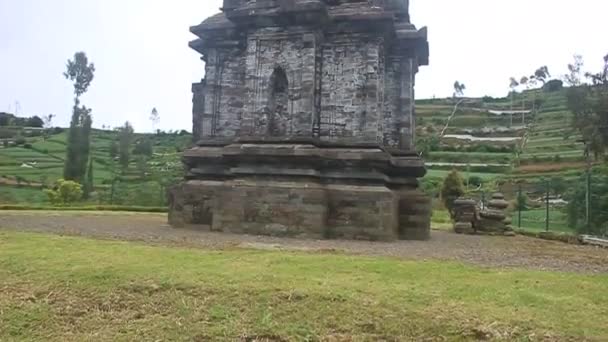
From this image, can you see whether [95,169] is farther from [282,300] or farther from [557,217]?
[282,300]

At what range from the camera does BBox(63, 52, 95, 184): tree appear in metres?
46.8

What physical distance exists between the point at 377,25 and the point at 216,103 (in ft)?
16.2

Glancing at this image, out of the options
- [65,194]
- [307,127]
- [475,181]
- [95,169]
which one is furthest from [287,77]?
[95,169]

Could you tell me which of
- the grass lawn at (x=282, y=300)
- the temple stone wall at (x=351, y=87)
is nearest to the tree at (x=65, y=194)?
the temple stone wall at (x=351, y=87)

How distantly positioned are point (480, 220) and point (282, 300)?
487 inches

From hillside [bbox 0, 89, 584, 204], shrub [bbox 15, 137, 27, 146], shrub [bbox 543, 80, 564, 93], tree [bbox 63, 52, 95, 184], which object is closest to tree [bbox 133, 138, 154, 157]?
hillside [bbox 0, 89, 584, 204]

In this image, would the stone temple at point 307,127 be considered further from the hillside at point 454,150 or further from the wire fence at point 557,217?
the hillside at point 454,150

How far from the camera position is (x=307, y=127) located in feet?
45.0

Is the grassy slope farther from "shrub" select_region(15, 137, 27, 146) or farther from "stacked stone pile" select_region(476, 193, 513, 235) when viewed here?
"shrub" select_region(15, 137, 27, 146)

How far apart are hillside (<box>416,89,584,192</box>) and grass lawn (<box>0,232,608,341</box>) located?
136 ft

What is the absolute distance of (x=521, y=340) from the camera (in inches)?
214

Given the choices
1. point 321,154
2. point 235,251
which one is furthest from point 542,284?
point 321,154

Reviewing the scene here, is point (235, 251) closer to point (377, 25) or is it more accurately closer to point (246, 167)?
point (246, 167)

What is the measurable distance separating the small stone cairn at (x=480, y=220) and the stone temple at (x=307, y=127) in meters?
3.20
